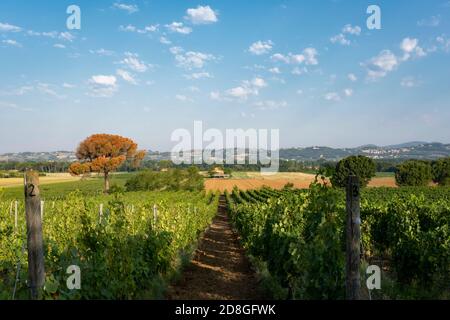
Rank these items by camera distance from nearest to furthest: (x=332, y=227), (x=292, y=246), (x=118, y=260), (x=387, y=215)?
(x=332, y=227), (x=292, y=246), (x=118, y=260), (x=387, y=215)

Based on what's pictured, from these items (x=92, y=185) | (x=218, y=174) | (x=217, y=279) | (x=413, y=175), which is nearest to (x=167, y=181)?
(x=92, y=185)

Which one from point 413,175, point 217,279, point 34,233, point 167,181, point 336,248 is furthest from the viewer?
point 413,175

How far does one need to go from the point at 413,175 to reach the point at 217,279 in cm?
7126

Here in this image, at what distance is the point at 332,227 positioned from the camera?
528cm

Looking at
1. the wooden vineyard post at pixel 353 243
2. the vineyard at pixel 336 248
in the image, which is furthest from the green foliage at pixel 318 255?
the wooden vineyard post at pixel 353 243

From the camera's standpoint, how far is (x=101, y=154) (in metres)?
54.9

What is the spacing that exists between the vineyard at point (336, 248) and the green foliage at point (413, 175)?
2511 inches

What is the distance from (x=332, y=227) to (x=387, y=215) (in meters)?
8.61

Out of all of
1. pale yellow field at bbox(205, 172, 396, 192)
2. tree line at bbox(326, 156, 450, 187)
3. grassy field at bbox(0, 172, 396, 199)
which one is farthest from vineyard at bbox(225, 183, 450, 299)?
tree line at bbox(326, 156, 450, 187)

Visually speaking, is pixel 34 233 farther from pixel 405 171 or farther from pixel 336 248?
pixel 405 171
